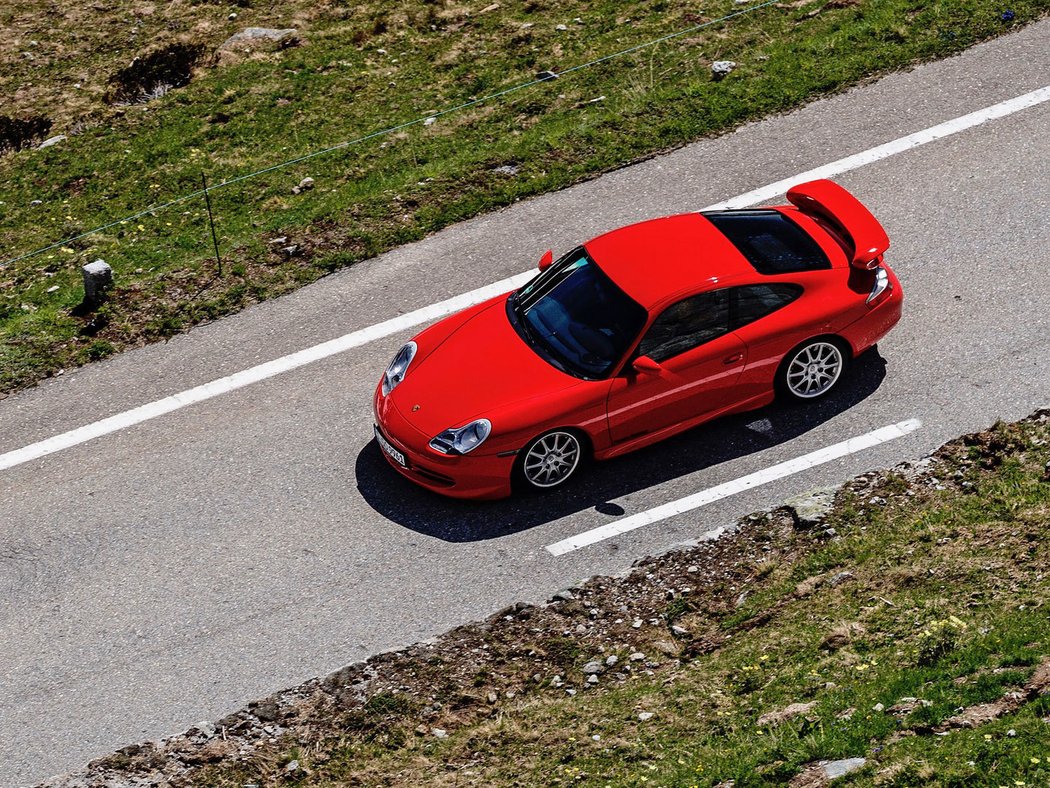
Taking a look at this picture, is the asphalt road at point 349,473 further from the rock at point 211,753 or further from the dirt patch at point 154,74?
the dirt patch at point 154,74

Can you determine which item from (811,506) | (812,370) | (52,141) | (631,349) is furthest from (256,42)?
(811,506)

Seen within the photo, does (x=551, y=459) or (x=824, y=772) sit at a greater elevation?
(x=824, y=772)

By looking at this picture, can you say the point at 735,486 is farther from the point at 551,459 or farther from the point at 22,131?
the point at 22,131

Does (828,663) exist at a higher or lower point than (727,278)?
lower

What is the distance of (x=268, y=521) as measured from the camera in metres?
10.1

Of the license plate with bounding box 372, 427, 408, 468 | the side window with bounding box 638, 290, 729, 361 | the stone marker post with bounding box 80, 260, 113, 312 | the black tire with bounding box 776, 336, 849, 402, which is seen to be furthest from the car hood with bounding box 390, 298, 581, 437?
the stone marker post with bounding box 80, 260, 113, 312

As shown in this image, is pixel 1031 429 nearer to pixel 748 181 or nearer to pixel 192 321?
pixel 748 181

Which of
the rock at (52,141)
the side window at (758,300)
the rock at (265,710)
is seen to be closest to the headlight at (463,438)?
the side window at (758,300)

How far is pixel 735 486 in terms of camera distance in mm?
9938

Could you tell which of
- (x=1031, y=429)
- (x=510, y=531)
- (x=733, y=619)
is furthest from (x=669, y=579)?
(x=1031, y=429)

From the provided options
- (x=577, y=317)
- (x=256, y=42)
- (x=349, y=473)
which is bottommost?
(x=349, y=473)

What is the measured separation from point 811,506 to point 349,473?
388cm

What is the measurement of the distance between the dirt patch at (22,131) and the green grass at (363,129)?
18cm

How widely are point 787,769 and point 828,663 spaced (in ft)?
3.82
